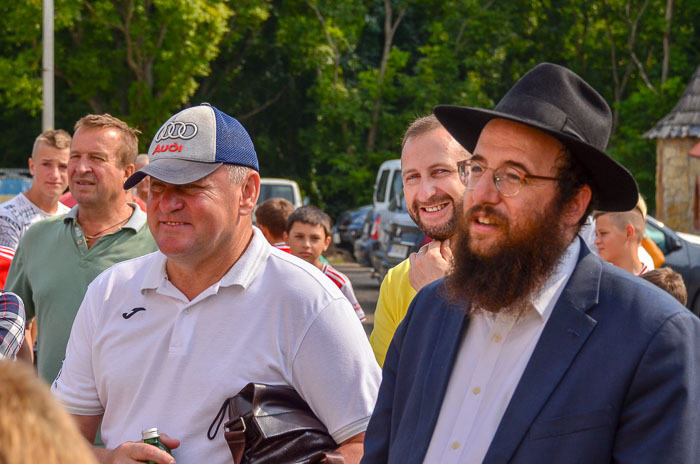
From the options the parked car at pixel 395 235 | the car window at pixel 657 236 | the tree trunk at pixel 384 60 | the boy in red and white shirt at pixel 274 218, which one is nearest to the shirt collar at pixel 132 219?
the boy in red and white shirt at pixel 274 218

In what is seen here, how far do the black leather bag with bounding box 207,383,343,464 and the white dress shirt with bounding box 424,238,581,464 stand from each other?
27.1 inches

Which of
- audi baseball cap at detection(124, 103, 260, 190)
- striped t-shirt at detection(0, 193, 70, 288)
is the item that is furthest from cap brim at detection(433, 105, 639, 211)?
striped t-shirt at detection(0, 193, 70, 288)

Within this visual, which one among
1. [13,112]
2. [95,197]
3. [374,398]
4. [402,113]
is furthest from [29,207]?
[402,113]

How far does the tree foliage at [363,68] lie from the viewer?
2909cm

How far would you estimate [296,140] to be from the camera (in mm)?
35688

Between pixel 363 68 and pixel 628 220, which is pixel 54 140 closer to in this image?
pixel 628 220

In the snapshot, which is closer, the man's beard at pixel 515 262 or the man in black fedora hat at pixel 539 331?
the man in black fedora hat at pixel 539 331

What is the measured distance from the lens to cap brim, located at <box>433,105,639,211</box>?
245 centimetres

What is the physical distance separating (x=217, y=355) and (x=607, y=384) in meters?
1.34

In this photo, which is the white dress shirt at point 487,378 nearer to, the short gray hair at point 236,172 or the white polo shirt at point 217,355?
the white polo shirt at point 217,355

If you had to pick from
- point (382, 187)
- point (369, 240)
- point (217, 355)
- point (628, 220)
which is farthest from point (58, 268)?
point (382, 187)

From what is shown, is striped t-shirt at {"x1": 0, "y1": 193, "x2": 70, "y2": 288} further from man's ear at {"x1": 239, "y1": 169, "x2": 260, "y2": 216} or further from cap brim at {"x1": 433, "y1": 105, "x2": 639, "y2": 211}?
cap brim at {"x1": 433, "y1": 105, "x2": 639, "y2": 211}

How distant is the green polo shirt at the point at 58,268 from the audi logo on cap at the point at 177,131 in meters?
1.46

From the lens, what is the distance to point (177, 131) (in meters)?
3.38
